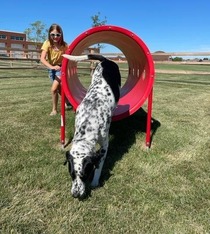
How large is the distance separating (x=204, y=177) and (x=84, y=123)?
1812 millimetres

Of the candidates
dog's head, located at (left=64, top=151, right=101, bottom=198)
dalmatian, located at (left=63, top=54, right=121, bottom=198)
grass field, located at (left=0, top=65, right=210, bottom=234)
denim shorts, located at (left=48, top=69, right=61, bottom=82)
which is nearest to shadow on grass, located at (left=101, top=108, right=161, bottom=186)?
grass field, located at (left=0, top=65, right=210, bottom=234)

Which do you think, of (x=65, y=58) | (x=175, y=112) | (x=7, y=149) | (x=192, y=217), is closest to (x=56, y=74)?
(x=65, y=58)

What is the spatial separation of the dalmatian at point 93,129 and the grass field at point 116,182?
27 cm

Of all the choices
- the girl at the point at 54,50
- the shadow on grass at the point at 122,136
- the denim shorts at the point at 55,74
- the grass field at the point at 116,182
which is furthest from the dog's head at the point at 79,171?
the denim shorts at the point at 55,74

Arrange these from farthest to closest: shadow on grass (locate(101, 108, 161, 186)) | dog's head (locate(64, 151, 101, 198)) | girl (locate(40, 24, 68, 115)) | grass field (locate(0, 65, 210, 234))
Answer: girl (locate(40, 24, 68, 115))
shadow on grass (locate(101, 108, 161, 186))
dog's head (locate(64, 151, 101, 198))
grass field (locate(0, 65, 210, 234))

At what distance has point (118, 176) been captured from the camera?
414cm

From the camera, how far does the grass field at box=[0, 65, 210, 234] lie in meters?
3.11

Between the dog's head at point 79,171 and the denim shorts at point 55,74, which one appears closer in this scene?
the dog's head at point 79,171

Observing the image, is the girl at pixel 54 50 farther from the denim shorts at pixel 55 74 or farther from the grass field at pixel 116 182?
the grass field at pixel 116 182

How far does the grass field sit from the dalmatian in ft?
0.87

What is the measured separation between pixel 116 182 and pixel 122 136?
1887 mm

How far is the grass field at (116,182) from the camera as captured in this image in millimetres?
3111

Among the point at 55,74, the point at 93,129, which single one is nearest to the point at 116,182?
the point at 93,129

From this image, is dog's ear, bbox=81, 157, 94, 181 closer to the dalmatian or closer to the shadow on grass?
the dalmatian
